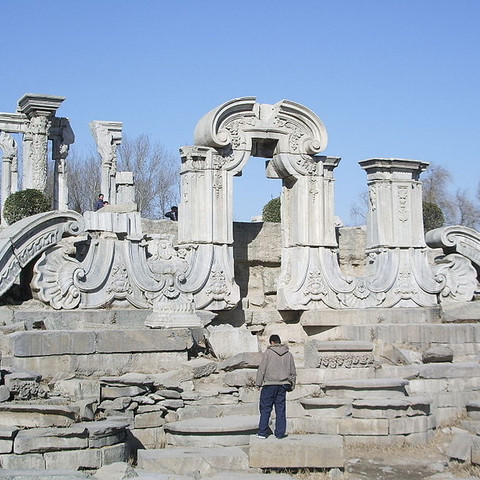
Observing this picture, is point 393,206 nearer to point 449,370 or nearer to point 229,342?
point 449,370

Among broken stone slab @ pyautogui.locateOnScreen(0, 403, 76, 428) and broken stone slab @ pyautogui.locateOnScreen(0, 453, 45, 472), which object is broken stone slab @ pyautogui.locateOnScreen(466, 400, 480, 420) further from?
broken stone slab @ pyautogui.locateOnScreen(0, 453, 45, 472)

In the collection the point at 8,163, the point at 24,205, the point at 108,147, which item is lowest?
the point at 24,205

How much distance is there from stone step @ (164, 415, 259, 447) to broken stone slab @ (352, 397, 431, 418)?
4.77 ft

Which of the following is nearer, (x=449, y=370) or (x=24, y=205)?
(x=449, y=370)

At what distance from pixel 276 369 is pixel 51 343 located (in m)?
3.00

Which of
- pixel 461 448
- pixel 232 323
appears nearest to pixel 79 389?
pixel 461 448

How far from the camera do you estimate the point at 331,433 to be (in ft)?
35.0

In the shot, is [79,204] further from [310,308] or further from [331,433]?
[331,433]

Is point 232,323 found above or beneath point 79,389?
above

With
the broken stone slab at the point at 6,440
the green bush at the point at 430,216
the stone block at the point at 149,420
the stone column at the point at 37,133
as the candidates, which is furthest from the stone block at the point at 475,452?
the stone column at the point at 37,133

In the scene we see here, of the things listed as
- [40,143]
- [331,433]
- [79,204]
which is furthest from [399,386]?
[79,204]

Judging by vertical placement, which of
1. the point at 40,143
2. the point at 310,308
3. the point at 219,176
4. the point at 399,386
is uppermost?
the point at 40,143

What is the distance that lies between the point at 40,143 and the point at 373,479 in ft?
49.0

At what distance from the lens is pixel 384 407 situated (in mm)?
10656
